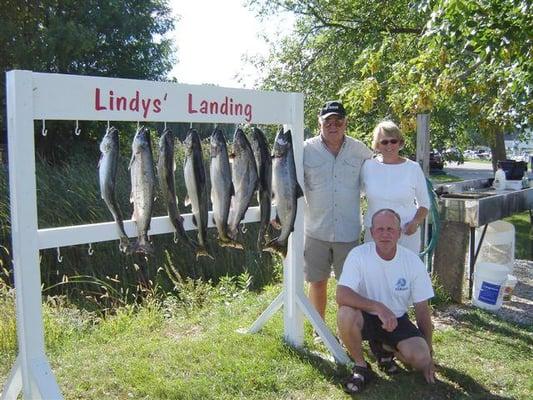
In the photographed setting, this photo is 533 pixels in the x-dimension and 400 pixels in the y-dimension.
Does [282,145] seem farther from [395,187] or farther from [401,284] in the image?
[401,284]

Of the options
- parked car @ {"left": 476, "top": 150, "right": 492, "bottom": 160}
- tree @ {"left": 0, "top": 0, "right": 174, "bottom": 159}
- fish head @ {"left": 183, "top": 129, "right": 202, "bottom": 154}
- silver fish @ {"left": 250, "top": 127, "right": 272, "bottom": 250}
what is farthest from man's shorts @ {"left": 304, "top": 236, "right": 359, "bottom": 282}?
parked car @ {"left": 476, "top": 150, "right": 492, "bottom": 160}

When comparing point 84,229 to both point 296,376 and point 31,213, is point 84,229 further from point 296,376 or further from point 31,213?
point 296,376

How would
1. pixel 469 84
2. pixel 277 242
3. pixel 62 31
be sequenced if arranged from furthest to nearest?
pixel 62 31 < pixel 469 84 < pixel 277 242

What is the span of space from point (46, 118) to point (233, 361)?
212 centimetres

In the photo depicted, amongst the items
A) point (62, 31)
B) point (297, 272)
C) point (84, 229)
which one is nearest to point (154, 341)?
point (297, 272)

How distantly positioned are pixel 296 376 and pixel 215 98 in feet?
6.39

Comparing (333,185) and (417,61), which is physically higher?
(417,61)

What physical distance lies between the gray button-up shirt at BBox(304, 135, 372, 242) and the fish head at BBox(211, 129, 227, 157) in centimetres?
104

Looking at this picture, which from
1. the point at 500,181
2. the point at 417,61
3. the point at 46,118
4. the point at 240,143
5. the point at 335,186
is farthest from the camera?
the point at 500,181

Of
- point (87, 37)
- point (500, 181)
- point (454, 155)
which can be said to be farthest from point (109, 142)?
point (87, 37)

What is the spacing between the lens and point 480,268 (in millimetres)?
5613

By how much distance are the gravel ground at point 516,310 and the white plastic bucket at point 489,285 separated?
0.10 m

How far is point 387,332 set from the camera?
3818mm

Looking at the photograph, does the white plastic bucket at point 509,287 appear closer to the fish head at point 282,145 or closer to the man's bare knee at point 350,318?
the man's bare knee at point 350,318
